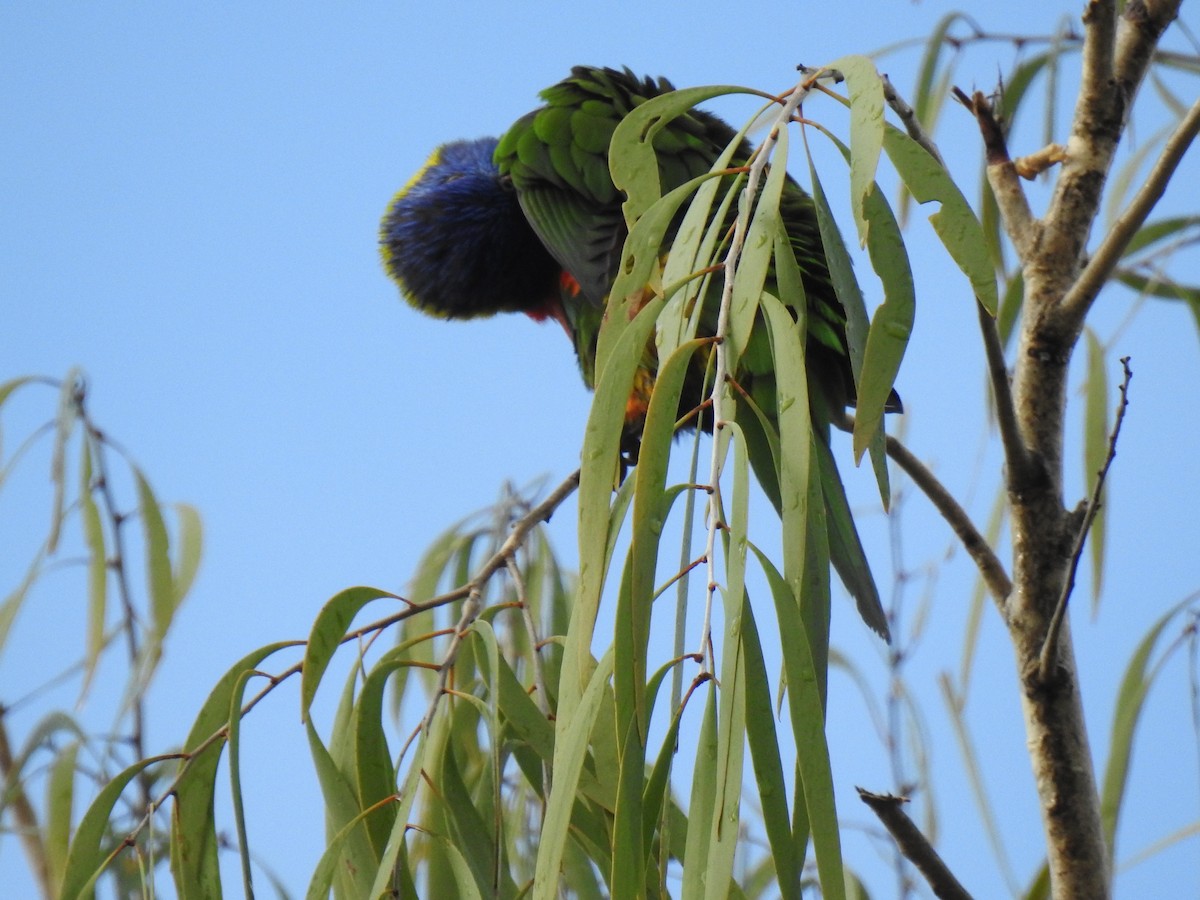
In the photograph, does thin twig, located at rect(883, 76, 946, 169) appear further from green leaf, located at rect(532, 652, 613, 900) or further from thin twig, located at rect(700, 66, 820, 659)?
green leaf, located at rect(532, 652, 613, 900)

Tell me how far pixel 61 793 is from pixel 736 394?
0.89m

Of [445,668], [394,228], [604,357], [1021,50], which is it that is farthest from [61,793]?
[1021,50]

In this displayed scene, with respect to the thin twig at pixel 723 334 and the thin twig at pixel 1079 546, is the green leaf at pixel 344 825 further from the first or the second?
the thin twig at pixel 1079 546

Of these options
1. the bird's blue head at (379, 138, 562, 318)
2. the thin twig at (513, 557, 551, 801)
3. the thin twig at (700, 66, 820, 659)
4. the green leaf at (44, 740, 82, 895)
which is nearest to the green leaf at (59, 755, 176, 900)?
the thin twig at (513, 557, 551, 801)

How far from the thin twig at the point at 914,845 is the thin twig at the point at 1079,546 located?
19 centimetres

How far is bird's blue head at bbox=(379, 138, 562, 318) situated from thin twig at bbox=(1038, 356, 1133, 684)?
1152mm

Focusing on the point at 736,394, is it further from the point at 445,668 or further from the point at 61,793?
the point at 61,793

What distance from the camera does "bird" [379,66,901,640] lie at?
1.07m

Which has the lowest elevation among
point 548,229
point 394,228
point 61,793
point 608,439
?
point 61,793

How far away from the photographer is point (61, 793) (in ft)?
3.89

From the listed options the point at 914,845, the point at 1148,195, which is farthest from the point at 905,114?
the point at 914,845

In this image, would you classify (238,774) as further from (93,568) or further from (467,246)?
(467,246)

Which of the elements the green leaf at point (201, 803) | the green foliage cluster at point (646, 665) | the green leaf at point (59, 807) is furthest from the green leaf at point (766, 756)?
Result: the green leaf at point (59, 807)

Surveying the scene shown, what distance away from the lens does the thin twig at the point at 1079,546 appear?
0.75 m
